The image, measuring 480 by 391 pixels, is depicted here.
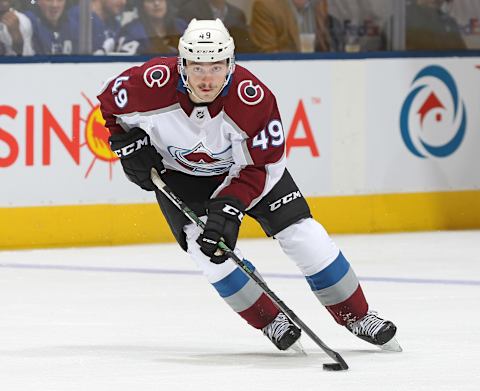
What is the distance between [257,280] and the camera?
545 centimetres

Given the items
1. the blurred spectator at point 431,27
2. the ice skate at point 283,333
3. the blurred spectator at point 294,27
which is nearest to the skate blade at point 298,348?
the ice skate at point 283,333

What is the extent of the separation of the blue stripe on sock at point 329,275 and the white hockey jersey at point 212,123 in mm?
309

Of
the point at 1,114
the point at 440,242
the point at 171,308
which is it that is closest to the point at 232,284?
the point at 171,308

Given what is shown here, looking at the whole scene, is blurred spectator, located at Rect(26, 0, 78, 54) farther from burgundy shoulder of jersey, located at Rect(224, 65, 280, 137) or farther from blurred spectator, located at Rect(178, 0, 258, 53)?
burgundy shoulder of jersey, located at Rect(224, 65, 280, 137)

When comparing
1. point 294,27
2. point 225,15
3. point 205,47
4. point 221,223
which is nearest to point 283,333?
point 221,223

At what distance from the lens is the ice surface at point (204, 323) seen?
5047 mm

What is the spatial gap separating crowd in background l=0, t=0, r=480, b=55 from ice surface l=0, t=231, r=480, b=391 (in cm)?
104

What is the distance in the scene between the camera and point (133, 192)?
8.80 m

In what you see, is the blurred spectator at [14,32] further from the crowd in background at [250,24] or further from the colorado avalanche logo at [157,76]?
the colorado avalanche logo at [157,76]

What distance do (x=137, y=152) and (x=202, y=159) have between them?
202 mm

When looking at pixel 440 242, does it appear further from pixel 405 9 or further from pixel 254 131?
pixel 254 131

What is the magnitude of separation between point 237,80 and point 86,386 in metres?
1.08

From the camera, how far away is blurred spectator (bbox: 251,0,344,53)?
9305mm

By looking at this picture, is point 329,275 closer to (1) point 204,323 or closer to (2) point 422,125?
(1) point 204,323
